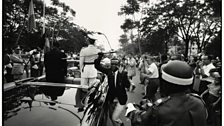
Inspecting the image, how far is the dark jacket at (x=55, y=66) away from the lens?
11.4 feet

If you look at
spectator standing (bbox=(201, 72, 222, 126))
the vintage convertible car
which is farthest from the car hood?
spectator standing (bbox=(201, 72, 222, 126))

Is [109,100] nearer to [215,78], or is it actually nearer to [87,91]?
[87,91]

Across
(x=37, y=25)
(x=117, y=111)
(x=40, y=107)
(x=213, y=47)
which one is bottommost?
(x=117, y=111)

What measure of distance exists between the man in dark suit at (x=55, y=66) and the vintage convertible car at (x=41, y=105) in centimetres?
44

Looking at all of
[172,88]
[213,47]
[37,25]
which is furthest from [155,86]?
[213,47]

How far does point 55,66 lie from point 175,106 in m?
2.53

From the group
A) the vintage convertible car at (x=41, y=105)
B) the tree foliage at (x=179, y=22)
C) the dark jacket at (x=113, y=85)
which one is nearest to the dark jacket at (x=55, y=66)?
the vintage convertible car at (x=41, y=105)

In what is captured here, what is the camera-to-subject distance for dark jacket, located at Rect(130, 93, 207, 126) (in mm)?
1466

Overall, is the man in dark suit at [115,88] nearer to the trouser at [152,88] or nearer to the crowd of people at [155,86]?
the crowd of people at [155,86]

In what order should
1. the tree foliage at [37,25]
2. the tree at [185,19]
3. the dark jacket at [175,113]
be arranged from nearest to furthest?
the dark jacket at [175,113]
the tree foliage at [37,25]
the tree at [185,19]

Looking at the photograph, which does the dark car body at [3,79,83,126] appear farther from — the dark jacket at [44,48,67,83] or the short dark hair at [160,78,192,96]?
the short dark hair at [160,78,192,96]

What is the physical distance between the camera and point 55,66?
3.58 meters

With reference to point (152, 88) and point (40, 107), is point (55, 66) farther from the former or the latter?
point (152, 88)

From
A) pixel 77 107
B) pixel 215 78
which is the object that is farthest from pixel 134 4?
pixel 77 107
